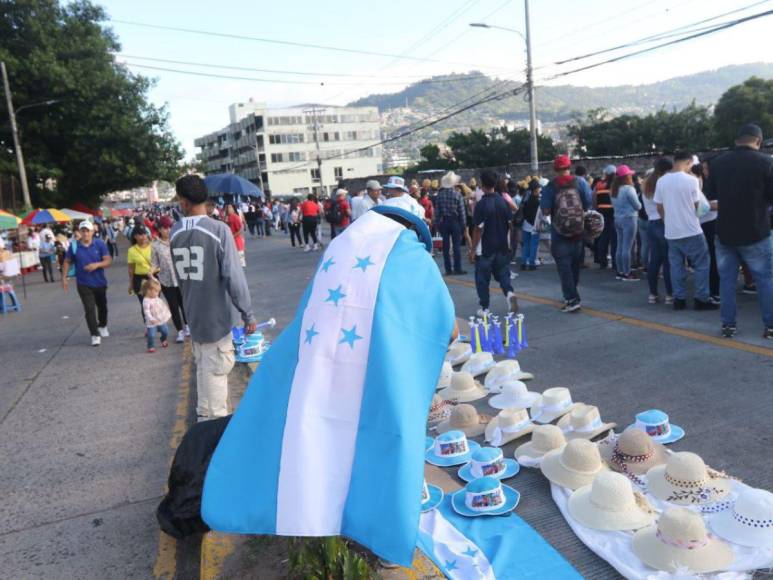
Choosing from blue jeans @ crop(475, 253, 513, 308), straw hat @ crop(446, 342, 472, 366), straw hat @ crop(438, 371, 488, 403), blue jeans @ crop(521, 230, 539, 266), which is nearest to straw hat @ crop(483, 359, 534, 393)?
straw hat @ crop(438, 371, 488, 403)

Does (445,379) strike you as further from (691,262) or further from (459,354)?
(691,262)

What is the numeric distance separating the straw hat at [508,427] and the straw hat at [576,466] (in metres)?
0.67

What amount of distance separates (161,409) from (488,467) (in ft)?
12.1

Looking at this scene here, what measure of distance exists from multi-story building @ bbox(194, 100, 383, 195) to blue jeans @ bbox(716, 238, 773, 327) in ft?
323

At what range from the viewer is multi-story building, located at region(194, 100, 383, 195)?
107 m

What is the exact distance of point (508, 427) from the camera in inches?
169

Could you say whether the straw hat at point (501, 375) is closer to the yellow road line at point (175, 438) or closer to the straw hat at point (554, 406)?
the straw hat at point (554, 406)

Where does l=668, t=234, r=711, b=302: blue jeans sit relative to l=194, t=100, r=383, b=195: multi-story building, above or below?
below

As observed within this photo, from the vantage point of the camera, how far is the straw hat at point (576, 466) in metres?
3.46

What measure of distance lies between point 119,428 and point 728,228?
6075 millimetres

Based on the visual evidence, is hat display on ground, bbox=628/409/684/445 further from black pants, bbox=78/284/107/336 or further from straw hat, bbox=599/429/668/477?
black pants, bbox=78/284/107/336

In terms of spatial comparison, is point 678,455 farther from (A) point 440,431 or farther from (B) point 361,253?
(B) point 361,253

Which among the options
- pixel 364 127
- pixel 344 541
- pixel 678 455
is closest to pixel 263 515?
pixel 344 541

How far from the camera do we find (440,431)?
4.58m
